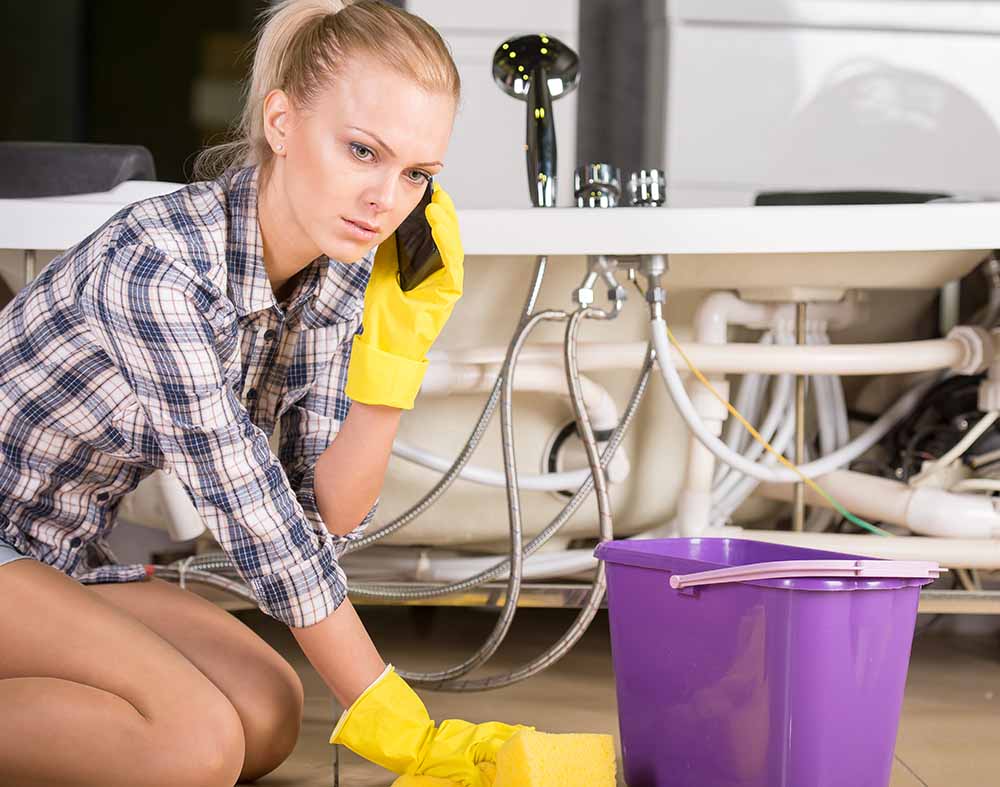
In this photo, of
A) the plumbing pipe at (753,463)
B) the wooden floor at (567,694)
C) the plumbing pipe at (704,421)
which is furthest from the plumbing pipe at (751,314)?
the wooden floor at (567,694)

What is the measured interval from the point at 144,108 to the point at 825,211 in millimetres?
3795

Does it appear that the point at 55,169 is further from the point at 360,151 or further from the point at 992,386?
A: the point at 992,386

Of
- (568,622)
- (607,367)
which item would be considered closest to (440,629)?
(568,622)

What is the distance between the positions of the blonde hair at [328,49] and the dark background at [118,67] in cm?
324

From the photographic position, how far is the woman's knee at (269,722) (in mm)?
1164

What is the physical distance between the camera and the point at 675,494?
1.74m

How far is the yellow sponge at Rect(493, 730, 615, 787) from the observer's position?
0.97 m

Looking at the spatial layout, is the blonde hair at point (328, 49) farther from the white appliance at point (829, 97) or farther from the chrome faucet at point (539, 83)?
the white appliance at point (829, 97)

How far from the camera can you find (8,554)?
1100 mm

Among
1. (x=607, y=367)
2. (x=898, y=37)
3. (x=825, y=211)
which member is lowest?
(x=607, y=367)

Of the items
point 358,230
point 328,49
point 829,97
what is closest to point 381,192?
point 358,230

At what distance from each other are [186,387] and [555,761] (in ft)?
1.52

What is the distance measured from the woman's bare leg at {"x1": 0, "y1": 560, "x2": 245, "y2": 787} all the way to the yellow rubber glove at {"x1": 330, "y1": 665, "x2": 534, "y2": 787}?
12 centimetres

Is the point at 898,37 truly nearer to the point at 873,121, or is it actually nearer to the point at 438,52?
the point at 873,121
